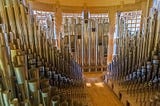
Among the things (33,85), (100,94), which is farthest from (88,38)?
(33,85)

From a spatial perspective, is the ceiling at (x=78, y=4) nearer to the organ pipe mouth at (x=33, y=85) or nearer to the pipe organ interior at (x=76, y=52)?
the pipe organ interior at (x=76, y=52)

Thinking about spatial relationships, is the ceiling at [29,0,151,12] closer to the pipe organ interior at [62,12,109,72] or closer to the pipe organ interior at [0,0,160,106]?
the pipe organ interior at [0,0,160,106]

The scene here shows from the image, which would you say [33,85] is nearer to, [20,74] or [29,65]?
[20,74]

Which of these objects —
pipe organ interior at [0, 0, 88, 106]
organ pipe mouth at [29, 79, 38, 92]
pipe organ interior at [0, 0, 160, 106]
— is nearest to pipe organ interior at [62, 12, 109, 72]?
pipe organ interior at [0, 0, 160, 106]

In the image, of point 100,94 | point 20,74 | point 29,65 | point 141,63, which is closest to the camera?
point 20,74

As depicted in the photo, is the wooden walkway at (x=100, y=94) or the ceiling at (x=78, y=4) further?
the ceiling at (x=78, y=4)

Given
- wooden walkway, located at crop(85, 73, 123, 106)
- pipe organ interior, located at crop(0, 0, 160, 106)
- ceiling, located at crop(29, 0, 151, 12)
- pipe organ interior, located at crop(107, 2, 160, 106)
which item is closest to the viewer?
pipe organ interior, located at crop(0, 0, 160, 106)

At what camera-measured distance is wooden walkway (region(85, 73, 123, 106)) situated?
4.84 meters

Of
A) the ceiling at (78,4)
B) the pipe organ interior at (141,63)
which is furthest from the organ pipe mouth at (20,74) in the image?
the ceiling at (78,4)

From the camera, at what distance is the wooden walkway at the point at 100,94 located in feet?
15.9

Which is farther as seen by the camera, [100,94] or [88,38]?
[88,38]

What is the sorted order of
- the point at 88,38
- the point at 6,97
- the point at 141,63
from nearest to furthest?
the point at 6,97
the point at 141,63
the point at 88,38

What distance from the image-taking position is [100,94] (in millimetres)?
5359

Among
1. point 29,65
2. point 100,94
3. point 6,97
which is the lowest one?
point 100,94
